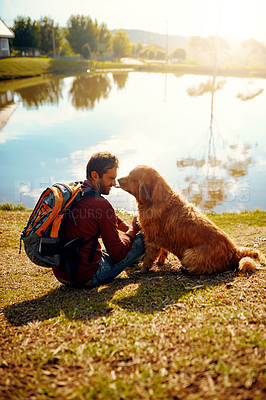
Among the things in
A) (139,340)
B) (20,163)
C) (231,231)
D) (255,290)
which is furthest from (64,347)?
(20,163)

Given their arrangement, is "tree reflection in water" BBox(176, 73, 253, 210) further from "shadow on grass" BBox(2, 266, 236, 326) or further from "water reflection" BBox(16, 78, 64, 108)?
"water reflection" BBox(16, 78, 64, 108)

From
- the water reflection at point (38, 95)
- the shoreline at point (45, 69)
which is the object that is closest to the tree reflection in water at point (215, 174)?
the water reflection at point (38, 95)

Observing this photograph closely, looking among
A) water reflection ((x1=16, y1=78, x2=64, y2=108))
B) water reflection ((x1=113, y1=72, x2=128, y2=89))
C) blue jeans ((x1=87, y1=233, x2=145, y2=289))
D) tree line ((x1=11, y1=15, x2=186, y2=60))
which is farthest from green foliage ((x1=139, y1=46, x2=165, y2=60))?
blue jeans ((x1=87, y1=233, x2=145, y2=289))

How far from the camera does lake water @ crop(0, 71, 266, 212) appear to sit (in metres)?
11.9

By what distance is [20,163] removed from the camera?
14000 millimetres

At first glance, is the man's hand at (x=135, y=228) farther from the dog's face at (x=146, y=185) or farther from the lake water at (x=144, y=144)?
the lake water at (x=144, y=144)

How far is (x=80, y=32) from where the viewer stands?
99812 mm

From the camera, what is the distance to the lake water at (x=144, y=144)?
1188cm

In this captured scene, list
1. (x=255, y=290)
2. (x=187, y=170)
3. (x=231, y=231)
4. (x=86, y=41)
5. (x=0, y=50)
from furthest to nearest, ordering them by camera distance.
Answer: (x=86, y=41)
(x=0, y=50)
(x=187, y=170)
(x=231, y=231)
(x=255, y=290)

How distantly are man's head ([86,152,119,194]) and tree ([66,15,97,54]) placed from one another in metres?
108

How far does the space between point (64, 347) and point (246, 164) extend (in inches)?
530

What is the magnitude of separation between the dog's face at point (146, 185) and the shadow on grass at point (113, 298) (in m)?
1.26

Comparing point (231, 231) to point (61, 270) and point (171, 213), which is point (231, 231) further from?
point (61, 270)

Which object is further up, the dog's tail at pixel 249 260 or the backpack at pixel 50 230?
the backpack at pixel 50 230
